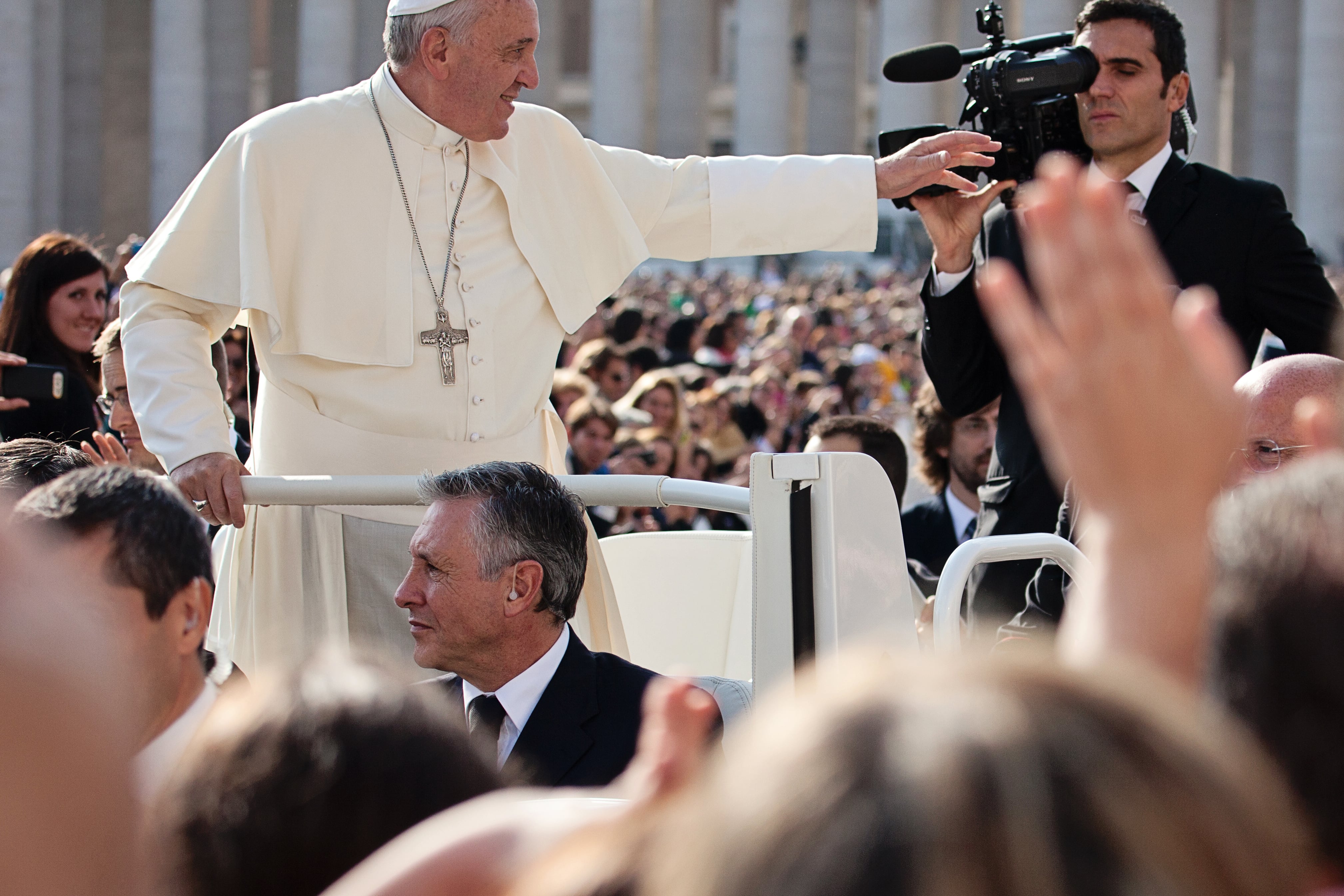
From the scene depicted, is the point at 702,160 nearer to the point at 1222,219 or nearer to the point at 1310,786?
the point at 1222,219

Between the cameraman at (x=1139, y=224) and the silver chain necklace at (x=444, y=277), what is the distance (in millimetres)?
1166

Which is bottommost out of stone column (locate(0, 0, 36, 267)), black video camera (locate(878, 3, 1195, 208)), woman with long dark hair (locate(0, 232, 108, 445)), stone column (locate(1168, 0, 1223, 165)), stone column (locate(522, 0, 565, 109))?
woman with long dark hair (locate(0, 232, 108, 445))

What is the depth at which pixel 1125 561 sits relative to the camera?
1.38 m

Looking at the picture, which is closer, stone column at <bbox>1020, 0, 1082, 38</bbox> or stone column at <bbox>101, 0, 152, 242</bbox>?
stone column at <bbox>1020, 0, 1082, 38</bbox>

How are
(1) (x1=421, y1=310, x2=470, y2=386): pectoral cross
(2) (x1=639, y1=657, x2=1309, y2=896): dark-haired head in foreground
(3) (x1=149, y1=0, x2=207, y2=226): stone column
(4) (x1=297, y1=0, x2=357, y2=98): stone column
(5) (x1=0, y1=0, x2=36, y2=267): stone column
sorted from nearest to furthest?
(2) (x1=639, y1=657, x2=1309, y2=896): dark-haired head in foreground < (1) (x1=421, y1=310, x2=470, y2=386): pectoral cross < (5) (x1=0, y1=0, x2=36, y2=267): stone column < (3) (x1=149, y1=0, x2=207, y2=226): stone column < (4) (x1=297, y1=0, x2=357, y2=98): stone column

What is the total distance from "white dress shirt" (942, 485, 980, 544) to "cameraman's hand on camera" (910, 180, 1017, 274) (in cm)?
267

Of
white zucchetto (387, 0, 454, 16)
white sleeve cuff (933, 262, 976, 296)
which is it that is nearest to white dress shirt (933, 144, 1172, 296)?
white sleeve cuff (933, 262, 976, 296)

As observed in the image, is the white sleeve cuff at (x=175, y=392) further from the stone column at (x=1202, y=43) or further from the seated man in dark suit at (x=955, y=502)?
the stone column at (x=1202, y=43)

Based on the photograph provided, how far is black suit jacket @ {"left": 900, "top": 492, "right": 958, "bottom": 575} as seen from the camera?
6.73m

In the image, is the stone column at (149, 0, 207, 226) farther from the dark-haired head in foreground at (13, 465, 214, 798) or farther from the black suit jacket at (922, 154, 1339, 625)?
the dark-haired head in foreground at (13, 465, 214, 798)

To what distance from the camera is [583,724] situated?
11.1 feet

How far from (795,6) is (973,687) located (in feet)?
209

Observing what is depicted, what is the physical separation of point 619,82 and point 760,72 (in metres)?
3.60

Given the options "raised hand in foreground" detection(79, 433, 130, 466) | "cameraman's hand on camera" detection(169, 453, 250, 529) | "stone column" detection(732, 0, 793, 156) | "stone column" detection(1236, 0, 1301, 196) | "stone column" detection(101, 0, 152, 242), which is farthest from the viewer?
"stone column" detection(101, 0, 152, 242)
